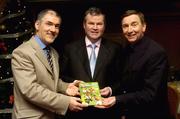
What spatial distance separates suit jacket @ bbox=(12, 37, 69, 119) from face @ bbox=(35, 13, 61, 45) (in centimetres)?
8

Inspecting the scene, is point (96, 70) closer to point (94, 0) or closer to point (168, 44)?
point (94, 0)

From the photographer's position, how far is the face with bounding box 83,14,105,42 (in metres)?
2.90

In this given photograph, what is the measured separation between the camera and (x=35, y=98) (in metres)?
2.54

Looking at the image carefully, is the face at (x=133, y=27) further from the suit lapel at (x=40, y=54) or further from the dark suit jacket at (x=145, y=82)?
the suit lapel at (x=40, y=54)

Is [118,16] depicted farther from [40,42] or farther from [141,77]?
[40,42]

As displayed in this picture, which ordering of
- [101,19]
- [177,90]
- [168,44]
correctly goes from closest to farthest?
[101,19], [177,90], [168,44]

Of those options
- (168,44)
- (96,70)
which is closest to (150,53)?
(96,70)

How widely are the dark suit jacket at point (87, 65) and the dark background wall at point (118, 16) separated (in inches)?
64.9

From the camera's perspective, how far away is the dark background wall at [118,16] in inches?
185

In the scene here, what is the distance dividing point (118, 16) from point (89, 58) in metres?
2.10

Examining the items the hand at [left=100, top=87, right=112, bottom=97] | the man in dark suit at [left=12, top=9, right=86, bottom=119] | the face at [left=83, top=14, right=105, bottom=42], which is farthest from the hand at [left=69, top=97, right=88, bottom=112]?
the face at [left=83, top=14, right=105, bottom=42]

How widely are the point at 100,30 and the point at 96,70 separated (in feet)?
1.09

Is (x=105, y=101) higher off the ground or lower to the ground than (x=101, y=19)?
lower

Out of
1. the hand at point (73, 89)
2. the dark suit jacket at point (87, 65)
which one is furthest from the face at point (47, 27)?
the hand at point (73, 89)
